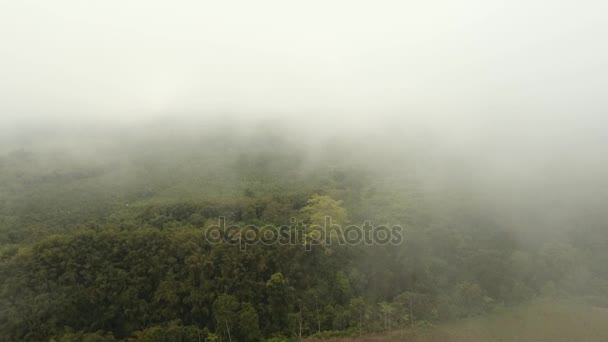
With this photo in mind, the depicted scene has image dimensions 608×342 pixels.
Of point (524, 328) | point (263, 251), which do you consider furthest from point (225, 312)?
point (524, 328)

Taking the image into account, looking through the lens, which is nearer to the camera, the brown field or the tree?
the tree

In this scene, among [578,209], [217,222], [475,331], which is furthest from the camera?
[578,209]

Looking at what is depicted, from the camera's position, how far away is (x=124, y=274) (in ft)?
114

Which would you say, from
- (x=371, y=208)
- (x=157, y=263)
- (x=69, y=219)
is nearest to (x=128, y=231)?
(x=157, y=263)

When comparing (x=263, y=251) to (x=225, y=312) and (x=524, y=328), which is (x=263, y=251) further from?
(x=524, y=328)

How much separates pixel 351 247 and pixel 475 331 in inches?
483

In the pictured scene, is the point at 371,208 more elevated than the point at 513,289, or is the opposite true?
the point at 371,208

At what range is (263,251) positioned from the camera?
3878 cm

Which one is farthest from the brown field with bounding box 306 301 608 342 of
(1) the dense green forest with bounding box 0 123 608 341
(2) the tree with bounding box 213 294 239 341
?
(2) the tree with bounding box 213 294 239 341

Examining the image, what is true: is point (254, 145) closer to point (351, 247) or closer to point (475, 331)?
point (351, 247)

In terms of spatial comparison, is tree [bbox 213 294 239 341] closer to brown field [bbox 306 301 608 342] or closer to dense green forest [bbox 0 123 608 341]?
dense green forest [bbox 0 123 608 341]

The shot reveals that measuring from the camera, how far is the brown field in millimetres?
34469

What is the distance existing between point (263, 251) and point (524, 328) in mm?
22230

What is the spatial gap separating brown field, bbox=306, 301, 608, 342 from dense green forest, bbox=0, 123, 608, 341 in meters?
1.02
